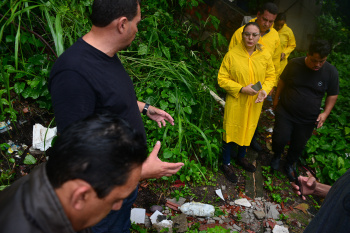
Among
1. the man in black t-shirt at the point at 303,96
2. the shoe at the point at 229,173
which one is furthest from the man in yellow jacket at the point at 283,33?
the shoe at the point at 229,173

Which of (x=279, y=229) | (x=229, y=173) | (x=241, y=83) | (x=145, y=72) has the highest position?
(x=241, y=83)

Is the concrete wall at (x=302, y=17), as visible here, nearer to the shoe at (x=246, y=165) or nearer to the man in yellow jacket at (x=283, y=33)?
the man in yellow jacket at (x=283, y=33)

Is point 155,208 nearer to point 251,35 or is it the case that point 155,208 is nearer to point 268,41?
point 251,35

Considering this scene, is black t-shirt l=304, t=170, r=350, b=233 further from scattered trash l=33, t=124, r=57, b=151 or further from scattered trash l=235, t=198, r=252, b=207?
scattered trash l=33, t=124, r=57, b=151

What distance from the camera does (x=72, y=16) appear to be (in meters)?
2.84

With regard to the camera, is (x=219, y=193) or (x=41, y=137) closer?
(x=41, y=137)

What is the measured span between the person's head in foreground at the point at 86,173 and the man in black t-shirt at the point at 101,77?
0.51 metres

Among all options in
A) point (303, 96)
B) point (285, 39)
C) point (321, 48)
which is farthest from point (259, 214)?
point (285, 39)

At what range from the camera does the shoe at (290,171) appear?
11.7 ft

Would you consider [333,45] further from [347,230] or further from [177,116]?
[347,230]

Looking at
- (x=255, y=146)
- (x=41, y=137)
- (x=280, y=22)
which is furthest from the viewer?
(x=280, y=22)

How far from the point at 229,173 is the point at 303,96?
131 cm

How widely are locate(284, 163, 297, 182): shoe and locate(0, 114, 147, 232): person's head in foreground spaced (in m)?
3.28

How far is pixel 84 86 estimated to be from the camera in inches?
52.1
